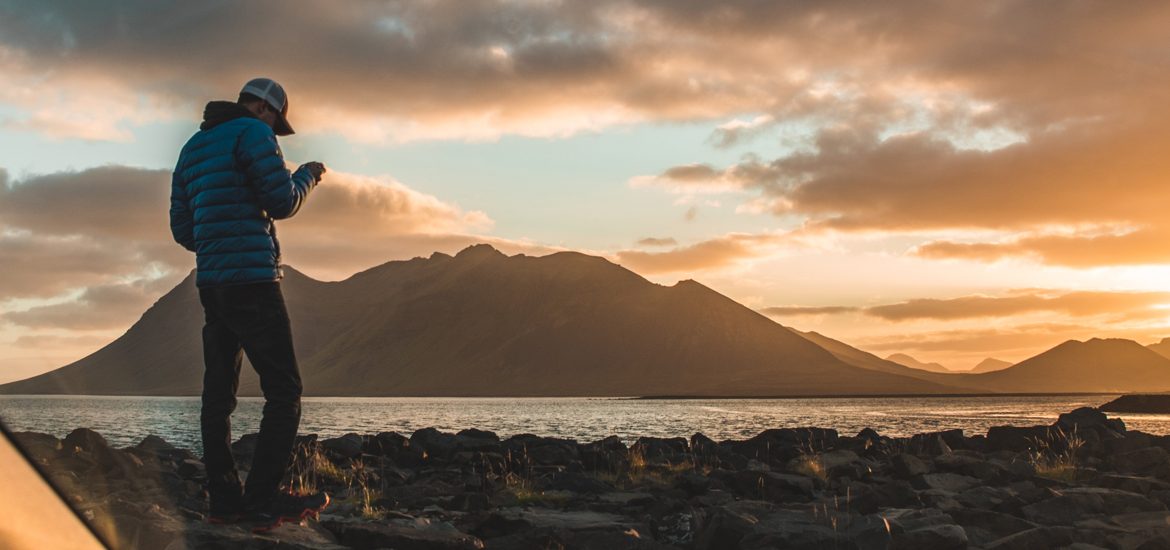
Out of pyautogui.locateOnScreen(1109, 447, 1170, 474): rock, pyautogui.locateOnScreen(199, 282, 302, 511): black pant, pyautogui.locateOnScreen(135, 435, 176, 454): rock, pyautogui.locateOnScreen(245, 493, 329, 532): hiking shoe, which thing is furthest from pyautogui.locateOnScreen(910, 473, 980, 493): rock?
pyautogui.locateOnScreen(135, 435, 176, 454): rock

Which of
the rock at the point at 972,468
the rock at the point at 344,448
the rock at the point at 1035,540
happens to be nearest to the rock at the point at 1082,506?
the rock at the point at 1035,540

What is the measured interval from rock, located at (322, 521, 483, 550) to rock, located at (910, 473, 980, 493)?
285 inches

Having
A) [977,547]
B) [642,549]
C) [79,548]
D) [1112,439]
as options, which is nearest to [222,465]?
[642,549]

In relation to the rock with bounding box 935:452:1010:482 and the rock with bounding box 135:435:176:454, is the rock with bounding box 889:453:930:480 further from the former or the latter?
the rock with bounding box 135:435:176:454

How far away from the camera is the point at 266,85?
5.25 metres

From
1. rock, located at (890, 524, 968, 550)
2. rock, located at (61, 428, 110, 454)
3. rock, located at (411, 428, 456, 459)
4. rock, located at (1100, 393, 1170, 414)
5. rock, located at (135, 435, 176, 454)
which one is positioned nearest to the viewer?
rock, located at (890, 524, 968, 550)

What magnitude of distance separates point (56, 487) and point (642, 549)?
5587 millimetres

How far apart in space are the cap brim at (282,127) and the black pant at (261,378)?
0.93 metres

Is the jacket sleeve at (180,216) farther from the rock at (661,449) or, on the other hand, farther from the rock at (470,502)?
the rock at (661,449)

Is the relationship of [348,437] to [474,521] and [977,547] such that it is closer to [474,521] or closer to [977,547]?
[474,521]

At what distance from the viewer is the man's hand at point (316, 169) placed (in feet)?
17.5

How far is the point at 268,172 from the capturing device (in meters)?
4.91

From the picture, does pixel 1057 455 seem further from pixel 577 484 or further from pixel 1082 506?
pixel 577 484

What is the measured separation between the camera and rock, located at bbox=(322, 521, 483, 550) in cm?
644
